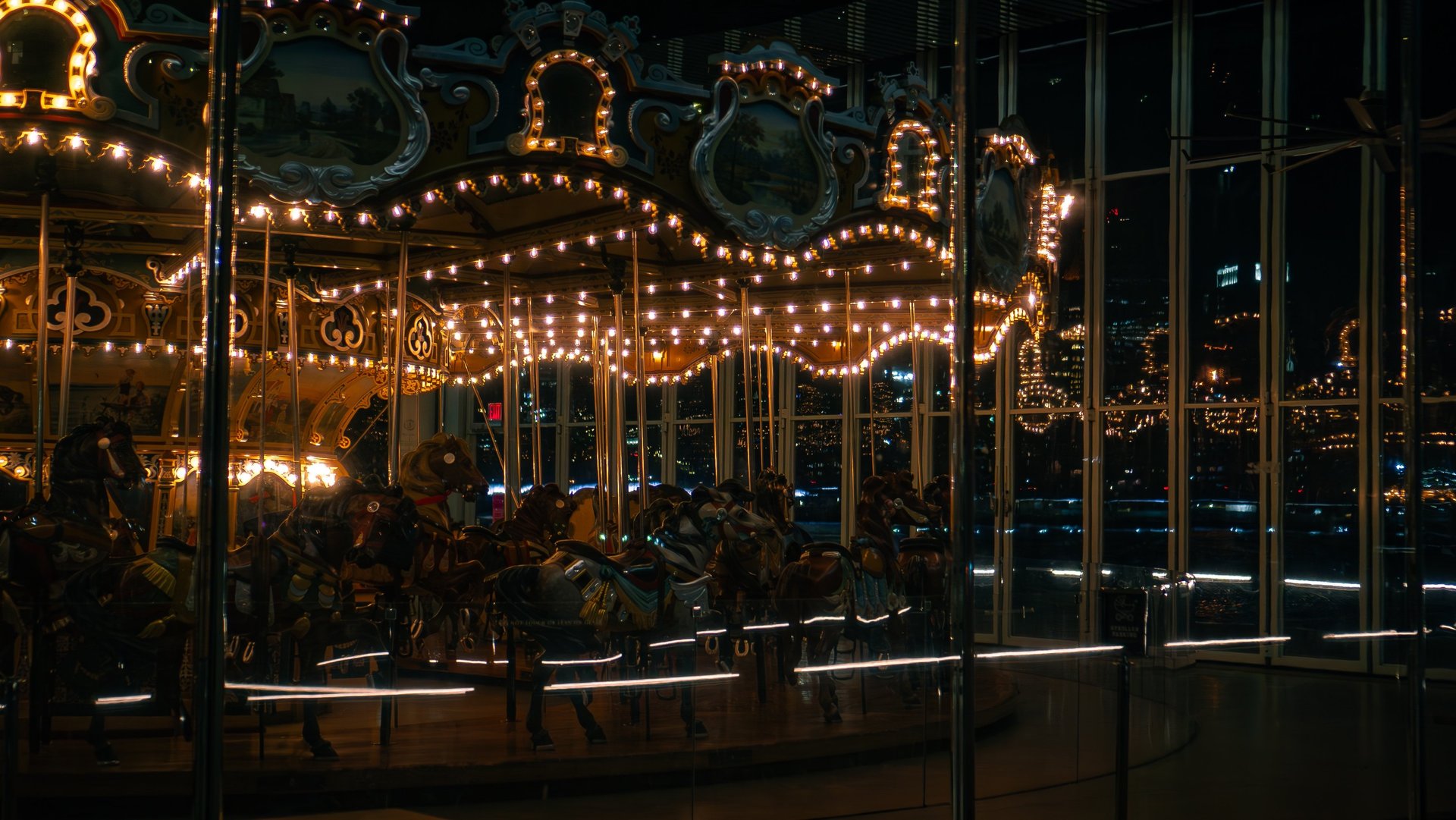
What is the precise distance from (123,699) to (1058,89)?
40.3 ft

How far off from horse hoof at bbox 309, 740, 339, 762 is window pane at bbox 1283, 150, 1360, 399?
34.5 feet

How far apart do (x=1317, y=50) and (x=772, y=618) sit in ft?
32.3

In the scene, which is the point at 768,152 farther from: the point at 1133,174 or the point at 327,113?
the point at 1133,174

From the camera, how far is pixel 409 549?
8.61m

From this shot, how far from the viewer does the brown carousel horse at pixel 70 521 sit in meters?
7.35

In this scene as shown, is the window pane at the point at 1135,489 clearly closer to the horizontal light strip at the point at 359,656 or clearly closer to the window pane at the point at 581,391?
the window pane at the point at 581,391

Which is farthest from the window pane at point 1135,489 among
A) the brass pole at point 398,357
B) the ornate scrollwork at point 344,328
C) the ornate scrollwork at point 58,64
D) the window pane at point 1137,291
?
the ornate scrollwork at point 58,64

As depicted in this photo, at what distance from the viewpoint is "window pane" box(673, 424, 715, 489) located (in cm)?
1839

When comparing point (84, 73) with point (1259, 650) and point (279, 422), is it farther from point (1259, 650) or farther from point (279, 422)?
point (1259, 650)

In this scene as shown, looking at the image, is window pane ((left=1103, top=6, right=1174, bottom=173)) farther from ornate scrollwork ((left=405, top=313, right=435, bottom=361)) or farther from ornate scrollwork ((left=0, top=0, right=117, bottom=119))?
ornate scrollwork ((left=0, top=0, right=117, bottom=119))

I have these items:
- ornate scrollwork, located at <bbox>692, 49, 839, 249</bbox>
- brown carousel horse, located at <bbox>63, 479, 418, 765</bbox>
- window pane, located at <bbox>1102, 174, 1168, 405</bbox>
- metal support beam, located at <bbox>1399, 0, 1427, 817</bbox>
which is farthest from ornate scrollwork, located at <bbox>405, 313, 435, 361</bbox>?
metal support beam, located at <bbox>1399, 0, 1427, 817</bbox>

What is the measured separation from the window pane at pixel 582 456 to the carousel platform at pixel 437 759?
13330mm

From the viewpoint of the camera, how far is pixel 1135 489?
14.6m

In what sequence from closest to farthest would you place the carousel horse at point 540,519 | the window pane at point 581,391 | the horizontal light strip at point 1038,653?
1. the horizontal light strip at point 1038,653
2. the carousel horse at point 540,519
3. the window pane at point 581,391
